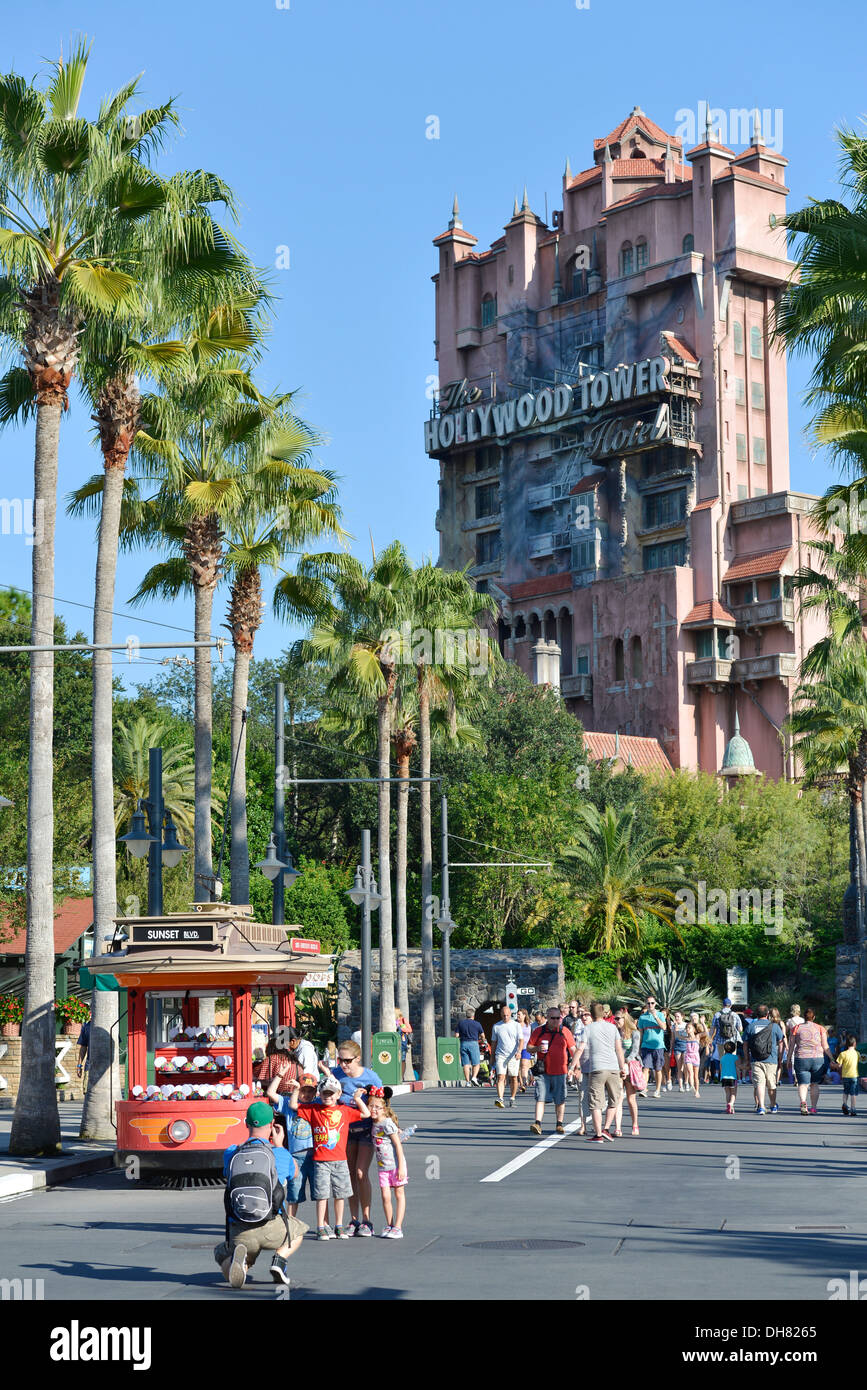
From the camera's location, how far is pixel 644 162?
99438 millimetres

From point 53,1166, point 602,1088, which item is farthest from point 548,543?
point 53,1166

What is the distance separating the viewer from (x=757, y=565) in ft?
286

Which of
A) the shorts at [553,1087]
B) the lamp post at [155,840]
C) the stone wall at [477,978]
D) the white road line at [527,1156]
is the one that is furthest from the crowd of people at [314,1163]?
the stone wall at [477,978]

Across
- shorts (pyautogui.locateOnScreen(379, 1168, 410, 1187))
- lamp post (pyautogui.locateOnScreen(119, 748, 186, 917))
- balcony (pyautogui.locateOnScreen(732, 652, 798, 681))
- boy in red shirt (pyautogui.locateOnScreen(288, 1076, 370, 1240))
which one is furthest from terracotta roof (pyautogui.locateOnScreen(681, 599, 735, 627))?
shorts (pyautogui.locateOnScreen(379, 1168, 410, 1187))

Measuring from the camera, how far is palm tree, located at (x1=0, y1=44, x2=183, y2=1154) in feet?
69.4

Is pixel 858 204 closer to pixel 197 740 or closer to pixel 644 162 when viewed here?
pixel 197 740

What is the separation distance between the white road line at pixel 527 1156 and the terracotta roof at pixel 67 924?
20.0 m

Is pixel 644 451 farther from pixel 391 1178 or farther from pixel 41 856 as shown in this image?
pixel 391 1178

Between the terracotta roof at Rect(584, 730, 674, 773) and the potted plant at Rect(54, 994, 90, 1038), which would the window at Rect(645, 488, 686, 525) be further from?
the potted plant at Rect(54, 994, 90, 1038)

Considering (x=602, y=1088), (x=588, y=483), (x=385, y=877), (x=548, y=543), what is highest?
(x=588, y=483)

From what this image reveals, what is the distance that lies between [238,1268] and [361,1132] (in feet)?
11.2

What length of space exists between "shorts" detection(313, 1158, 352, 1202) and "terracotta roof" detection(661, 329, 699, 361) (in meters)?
80.6
